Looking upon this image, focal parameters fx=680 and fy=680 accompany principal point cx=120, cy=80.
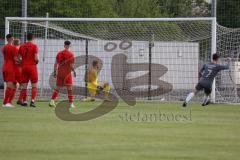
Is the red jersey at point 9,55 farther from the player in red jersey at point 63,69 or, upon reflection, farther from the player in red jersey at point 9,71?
the player in red jersey at point 63,69

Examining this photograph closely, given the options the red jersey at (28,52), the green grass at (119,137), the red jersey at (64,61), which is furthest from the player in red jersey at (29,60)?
the green grass at (119,137)

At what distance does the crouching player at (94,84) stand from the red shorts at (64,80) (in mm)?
4756

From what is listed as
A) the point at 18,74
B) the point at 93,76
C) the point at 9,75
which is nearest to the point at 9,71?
the point at 9,75

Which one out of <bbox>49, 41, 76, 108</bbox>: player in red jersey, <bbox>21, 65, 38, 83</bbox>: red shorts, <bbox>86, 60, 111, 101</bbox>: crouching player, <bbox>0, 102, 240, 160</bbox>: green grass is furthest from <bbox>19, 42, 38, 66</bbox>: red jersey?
<bbox>86, 60, 111, 101</bbox>: crouching player

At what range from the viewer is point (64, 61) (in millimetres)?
21969

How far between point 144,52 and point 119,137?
18236mm

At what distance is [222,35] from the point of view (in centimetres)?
2675

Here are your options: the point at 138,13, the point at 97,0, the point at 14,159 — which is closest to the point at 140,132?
the point at 14,159

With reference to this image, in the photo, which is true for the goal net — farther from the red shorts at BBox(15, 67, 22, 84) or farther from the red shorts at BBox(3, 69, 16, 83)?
the red shorts at BBox(3, 69, 16, 83)

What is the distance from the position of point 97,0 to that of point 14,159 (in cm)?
3670

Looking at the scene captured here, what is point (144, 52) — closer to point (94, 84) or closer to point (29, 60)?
point (94, 84)

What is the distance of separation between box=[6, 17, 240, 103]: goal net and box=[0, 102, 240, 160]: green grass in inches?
293

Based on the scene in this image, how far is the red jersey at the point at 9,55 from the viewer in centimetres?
2134

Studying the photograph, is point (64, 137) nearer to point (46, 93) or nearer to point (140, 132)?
point (140, 132)
